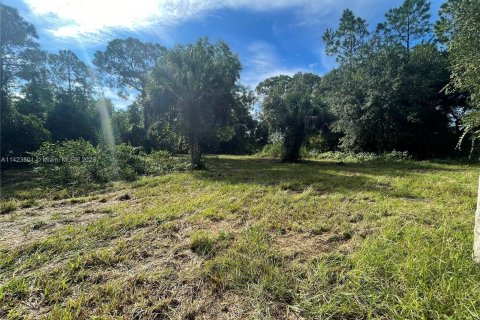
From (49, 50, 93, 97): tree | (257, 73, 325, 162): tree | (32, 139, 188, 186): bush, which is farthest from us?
(49, 50, 93, 97): tree

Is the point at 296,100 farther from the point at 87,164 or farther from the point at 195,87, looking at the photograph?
the point at 87,164

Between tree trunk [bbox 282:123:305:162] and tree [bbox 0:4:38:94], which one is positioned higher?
tree [bbox 0:4:38:94]

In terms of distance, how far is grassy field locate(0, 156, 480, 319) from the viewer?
4.63 feet

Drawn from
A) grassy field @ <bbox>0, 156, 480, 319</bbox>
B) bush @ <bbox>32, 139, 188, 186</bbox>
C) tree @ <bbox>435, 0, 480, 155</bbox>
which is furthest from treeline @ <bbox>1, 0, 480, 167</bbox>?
grassy field @ <bbox>0, 156, 480, 319</bbox>

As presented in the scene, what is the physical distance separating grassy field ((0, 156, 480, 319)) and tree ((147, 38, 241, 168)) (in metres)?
5.95

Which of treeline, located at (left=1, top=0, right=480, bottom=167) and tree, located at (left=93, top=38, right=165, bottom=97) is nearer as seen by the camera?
treeline, located at (left=1, top=0, right=480, bottom=167)

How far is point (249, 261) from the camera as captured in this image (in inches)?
73.7

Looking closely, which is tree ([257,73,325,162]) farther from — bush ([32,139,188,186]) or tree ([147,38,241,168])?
bush ([32,139,188,186])

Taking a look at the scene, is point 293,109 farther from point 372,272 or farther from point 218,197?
point 372,272

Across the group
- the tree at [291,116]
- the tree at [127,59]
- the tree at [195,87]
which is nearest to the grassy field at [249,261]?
the tree at [195,87]

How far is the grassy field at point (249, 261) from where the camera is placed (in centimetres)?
141

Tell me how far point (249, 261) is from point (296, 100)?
1020cm

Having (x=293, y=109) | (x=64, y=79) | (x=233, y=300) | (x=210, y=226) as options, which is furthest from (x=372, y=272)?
(x=64, y=79)

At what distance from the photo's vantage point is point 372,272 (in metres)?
1.60
